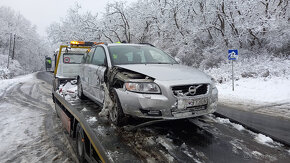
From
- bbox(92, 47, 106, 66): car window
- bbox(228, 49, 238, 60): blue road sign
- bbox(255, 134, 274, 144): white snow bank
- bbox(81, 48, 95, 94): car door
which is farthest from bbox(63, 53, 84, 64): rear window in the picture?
bbox(228, 49, 238, 60): blue road sign

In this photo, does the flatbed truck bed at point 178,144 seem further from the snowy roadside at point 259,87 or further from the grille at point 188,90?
the snowy roadside at point 259,87

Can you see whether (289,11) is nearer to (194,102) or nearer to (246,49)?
(246,49)

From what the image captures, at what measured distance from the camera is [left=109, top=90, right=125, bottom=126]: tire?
3.00 metres

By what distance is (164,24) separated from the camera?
21094 millimetres

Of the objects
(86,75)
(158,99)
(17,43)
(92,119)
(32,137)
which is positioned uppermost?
(17,43)

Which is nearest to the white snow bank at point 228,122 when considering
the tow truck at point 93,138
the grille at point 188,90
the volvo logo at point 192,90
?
the grille at point 188,90

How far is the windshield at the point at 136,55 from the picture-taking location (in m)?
3.86

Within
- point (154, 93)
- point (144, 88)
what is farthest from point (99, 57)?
point (154, 93)

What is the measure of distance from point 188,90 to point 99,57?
2.20 metres

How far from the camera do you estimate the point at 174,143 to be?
2.63 metres

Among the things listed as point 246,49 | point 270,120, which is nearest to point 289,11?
point 246,49

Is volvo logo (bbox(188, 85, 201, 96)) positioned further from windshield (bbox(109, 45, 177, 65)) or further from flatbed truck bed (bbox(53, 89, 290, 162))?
windshield (bbox(109, 45, 177, 65))

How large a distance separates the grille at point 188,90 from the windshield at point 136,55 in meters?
1.21

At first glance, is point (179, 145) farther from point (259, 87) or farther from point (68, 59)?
point (259, 87)
